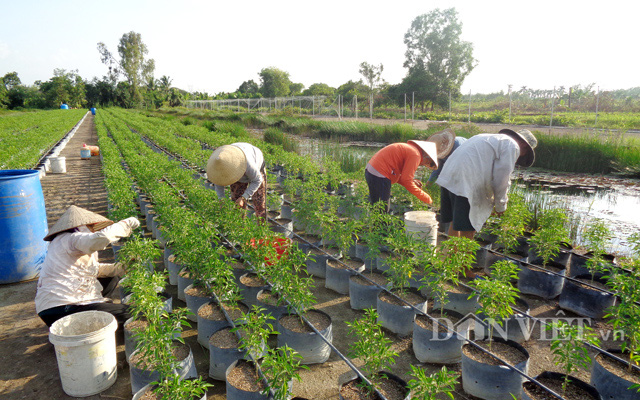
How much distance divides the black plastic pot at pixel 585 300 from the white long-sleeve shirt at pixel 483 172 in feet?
3.46

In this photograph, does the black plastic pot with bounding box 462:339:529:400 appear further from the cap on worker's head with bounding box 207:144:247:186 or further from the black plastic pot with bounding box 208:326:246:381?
the cap on worker's head with bounding box 207:144:247:186

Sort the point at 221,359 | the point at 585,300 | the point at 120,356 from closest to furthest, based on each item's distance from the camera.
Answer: the point at 221,359, the point at 120,356, the point at 585,300

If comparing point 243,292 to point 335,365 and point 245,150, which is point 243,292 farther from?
point 245,150

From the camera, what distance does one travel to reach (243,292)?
4.10 m

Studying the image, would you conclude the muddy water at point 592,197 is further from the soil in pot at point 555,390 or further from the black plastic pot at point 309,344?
the black plastic pot at point 309,344

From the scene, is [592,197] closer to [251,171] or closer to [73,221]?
[251,171]

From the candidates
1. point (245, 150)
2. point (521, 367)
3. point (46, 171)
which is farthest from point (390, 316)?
point (46, 171)

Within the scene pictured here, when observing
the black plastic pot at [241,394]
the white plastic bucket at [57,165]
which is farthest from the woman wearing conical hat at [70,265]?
the white plastic bucket at [57,165]

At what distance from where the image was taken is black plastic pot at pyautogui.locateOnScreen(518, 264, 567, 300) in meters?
4.27

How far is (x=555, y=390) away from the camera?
8.64ft

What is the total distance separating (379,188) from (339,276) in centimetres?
139

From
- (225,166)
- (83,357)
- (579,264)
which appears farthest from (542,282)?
(83,357)

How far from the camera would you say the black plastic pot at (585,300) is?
3805 millimetres

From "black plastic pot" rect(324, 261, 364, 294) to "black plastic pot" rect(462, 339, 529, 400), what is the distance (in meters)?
1.76
